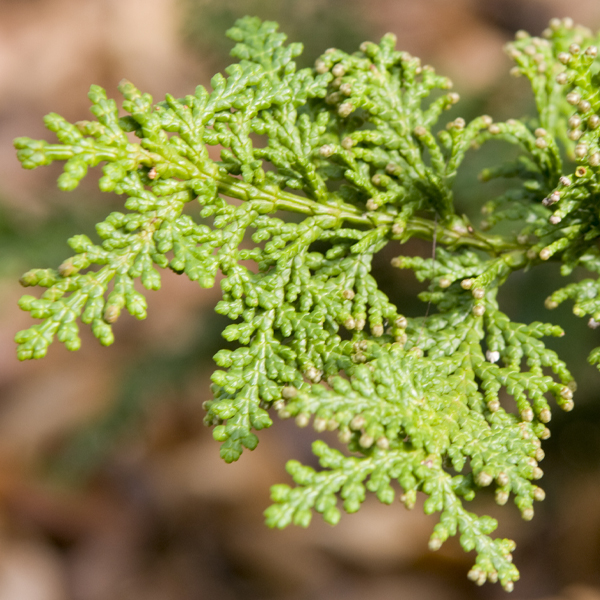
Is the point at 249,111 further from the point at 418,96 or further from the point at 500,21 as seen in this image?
the point at 500,21

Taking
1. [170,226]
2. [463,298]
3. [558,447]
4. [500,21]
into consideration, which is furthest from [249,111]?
[500,21]

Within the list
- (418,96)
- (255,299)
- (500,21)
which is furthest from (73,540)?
(500,21)

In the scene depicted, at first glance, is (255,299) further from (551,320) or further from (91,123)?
(551,320)

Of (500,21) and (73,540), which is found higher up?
(500,21)

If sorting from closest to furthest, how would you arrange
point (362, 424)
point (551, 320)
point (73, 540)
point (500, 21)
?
point (362, 424)
point (551, 320)
point (73, 540)
point (500, 21)

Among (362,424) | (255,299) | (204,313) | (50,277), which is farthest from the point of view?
(204,313)

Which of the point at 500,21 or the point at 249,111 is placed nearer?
the point at 249,111

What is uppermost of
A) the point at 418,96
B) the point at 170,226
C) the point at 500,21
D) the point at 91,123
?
the point at 500,21
